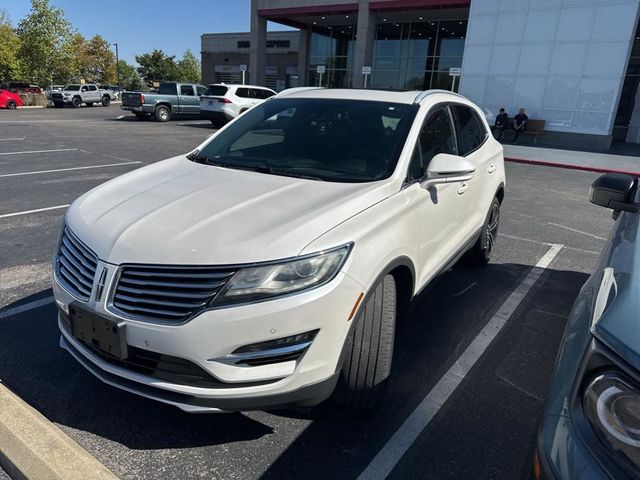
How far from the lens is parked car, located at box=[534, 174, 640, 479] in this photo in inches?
44.9

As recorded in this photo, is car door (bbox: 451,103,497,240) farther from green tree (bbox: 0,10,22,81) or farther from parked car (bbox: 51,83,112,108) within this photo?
green tree (bbox: 0,10,22,81)

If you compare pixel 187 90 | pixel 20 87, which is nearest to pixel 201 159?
pixel 187 90

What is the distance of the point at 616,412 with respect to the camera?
1183 mm

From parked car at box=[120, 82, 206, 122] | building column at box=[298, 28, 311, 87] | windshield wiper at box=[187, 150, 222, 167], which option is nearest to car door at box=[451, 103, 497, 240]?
windshield wiper at box=[187, 150, 222, 167]

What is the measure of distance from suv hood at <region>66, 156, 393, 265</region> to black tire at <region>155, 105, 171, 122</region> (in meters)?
22.4

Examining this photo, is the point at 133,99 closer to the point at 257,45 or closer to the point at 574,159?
the point at 257,45

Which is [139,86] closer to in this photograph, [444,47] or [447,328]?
[444,47]

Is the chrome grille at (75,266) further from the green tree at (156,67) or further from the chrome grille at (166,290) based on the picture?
the green tree at (156,67)

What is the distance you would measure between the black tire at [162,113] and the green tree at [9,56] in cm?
2871

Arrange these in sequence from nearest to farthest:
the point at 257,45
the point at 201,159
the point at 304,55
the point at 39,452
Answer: the point at 39,452 → the point at 201,159 → the point at 257,45 → the point at 304,55

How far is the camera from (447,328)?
12.1ft

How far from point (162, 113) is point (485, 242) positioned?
22.2m

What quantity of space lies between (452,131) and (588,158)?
52.3 feet

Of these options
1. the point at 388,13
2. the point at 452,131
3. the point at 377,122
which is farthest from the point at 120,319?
the point at 388,13
